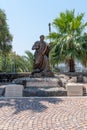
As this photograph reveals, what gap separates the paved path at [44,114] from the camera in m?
6.29

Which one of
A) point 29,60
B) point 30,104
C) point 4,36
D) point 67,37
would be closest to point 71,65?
point 67,37

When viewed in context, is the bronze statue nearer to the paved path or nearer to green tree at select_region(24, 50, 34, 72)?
the paved path

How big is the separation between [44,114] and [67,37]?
55.2ft

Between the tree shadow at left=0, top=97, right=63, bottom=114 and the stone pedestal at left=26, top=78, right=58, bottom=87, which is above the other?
the stone pedestal at left=26, top=78, right=58, bottom=87

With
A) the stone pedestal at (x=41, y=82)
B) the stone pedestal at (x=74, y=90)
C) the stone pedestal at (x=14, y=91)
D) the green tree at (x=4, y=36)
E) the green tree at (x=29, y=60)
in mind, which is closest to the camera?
the stone pedestal at (x=14, y=91)

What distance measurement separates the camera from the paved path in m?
6.29

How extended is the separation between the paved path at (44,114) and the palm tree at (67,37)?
44.5 ft

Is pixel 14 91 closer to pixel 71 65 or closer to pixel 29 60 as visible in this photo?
pixel 71 65

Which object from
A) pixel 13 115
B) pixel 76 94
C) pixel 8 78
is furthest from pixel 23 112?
pixel 8 78

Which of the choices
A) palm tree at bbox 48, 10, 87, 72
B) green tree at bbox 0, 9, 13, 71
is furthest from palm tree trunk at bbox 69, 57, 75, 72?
green tree at bbox 0, 9, 13, 71

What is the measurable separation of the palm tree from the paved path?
44.5 feet

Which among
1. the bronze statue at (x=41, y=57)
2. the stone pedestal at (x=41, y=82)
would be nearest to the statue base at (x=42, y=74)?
the bronze statue at (x=41, y=57)

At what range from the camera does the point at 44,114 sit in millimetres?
7559

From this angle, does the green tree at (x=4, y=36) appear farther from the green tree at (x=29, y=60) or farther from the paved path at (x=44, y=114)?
the paved path at (x=44, y=114)
